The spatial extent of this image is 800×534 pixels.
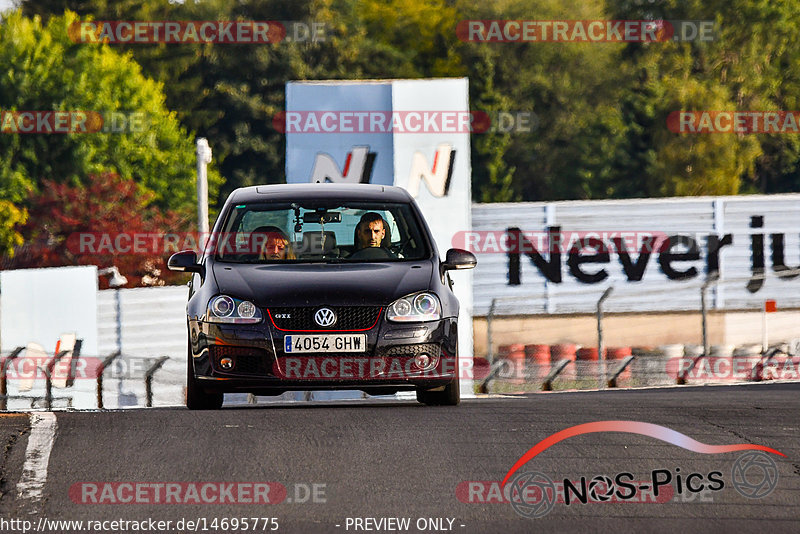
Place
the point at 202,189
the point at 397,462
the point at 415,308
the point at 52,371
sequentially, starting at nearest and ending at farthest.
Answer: the point at 397,462 → the point at 415,308 → the point at 52,371 → the point at 202,189

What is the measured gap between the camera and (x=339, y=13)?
79.0 meters

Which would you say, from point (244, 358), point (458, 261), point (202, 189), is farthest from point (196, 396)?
point (202, 189)

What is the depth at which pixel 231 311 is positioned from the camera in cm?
1076

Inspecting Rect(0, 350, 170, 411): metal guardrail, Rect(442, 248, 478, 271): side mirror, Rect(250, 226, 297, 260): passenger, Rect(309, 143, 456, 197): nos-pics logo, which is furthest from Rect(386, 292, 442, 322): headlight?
Rect(309, 143, 456, 197): nos-pics logo

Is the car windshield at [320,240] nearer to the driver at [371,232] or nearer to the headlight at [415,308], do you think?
the driver at [371,232]

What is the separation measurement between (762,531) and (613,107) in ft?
280

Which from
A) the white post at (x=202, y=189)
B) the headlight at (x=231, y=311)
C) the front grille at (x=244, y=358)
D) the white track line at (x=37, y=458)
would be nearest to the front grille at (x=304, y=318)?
the headlight at (x=231, y=311)

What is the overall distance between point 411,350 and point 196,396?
185cm

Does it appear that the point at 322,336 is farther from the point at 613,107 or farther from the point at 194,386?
the point at 613,107

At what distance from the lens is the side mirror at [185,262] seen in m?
11.3

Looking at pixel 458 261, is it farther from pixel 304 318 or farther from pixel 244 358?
pixel 244 358

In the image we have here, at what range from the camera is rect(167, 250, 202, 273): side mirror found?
37.0 feet

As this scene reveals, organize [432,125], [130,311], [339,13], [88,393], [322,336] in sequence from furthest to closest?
1. [339,13]
2. [130,311]
3. [88,393]
4. [432,125]
5. [322,336]

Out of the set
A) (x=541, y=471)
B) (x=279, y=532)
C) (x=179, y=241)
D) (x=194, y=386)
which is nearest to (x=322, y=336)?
(x=194, y=386)
